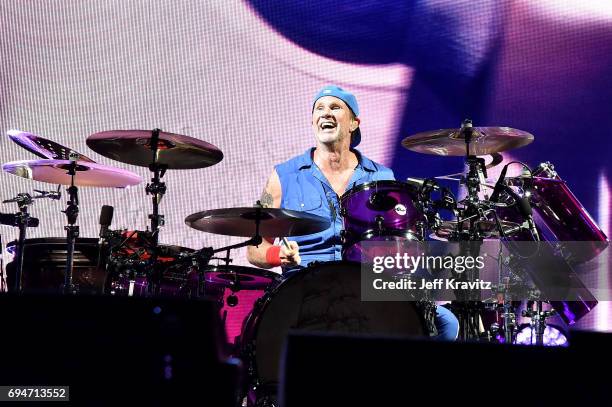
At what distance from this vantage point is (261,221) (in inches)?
139

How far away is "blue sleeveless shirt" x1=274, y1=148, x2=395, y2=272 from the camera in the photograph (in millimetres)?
4156

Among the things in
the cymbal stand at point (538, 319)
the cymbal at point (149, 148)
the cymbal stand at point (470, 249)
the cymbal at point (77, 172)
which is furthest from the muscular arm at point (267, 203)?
the cymbal stand at point (538, 319)

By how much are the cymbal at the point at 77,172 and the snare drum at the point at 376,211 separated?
1645 millimetres

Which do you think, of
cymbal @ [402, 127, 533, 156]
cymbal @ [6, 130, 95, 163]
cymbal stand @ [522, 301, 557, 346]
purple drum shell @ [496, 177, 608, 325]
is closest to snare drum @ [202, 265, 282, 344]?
cymbal @ [6, 130, 95, 163]

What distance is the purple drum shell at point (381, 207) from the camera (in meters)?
3.45

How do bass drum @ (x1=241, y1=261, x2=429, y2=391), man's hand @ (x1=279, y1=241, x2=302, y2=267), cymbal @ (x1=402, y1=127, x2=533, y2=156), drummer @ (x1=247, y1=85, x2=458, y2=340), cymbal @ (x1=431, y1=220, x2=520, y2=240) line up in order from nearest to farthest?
bass drum @ (x1=241, y1=261, x2=429, y2=391) < man's hand @ (x1=279, y1=241, x2=302, y2=267) < cymbal @ (x1=431, y1=220, x2=520, y2=240) < cymbal @ (x1=402, y1=127, x2=533, y2=156) < drummer @ (x1=247, y1=85, x2=458, y2=340)

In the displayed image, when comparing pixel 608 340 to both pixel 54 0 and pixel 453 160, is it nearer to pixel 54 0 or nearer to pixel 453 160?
pixel 453 160

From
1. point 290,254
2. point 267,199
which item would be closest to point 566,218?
point 267,199

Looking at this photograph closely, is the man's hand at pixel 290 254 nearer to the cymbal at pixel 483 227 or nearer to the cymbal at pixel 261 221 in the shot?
the cymbal at pixel 261 221

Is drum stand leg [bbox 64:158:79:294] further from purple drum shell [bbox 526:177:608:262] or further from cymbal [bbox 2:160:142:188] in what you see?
purple drum shell [bbox 526:177:608:262]

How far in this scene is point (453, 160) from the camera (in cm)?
529

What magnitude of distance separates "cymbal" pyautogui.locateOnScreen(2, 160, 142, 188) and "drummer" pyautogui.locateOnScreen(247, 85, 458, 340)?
0.92 metres

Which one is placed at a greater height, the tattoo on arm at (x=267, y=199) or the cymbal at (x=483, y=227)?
the tattoo on arm at (x=267, y=199)

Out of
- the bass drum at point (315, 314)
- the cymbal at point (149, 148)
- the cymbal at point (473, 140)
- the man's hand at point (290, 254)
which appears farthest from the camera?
the cymbal at point (473, 140)
